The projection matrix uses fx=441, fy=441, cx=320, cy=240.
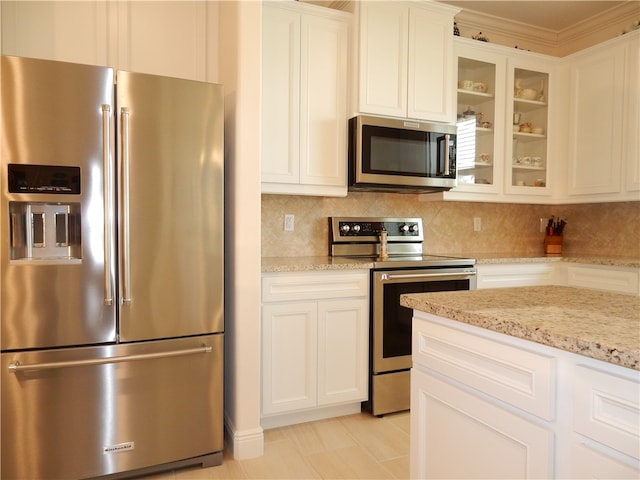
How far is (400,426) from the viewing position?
2.48m

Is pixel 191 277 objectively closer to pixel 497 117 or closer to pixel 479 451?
pixel 479 451

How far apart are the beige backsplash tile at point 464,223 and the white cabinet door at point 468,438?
1.71m

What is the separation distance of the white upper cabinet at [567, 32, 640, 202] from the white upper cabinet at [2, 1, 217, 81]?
2701mm

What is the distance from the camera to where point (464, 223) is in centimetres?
353

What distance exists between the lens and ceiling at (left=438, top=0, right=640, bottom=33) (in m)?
3.24

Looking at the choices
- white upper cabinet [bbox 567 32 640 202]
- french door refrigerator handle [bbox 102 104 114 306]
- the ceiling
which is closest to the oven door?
french door refrigerator handle [bbox 102 104 114 306]

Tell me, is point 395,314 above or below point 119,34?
below

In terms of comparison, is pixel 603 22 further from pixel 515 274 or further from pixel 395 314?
pixel 395 314

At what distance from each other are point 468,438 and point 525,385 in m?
0.26

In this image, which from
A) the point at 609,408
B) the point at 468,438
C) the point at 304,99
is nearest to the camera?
the point at 609,408

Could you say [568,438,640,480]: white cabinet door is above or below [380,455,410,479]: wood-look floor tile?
above

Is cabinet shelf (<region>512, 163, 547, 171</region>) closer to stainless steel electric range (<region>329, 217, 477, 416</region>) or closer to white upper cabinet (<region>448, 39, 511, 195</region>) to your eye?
white upper cabinet (<region>448, 39, 511, 195</region>)

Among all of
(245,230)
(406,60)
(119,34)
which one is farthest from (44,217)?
(406,60)

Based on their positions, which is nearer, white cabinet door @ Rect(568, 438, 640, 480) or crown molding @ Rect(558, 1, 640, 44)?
white cabinet door @ Rect(568, 438, 640, 480)
